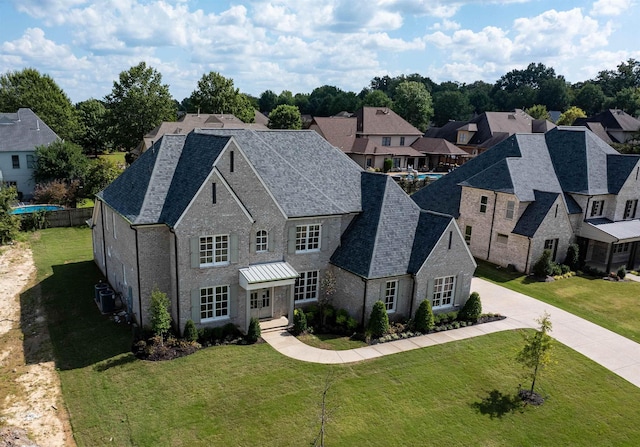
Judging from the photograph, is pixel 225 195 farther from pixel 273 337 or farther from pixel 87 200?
pixel 87 200

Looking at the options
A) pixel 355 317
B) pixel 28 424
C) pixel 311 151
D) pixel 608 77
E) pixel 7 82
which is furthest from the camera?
pixel 608 77

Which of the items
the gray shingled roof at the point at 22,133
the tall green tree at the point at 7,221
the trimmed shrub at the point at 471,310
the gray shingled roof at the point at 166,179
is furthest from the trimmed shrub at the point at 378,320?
the gray shingled roof at the point at 22,133

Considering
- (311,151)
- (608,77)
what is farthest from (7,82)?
(608,77)

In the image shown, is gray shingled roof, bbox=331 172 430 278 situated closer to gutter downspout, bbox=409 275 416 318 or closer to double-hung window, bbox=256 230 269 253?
gutter downspout, bbox=409 275 416 318

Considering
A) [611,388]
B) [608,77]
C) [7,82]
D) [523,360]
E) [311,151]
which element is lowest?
[611,388]

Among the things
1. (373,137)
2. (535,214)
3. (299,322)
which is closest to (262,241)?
(299,322)

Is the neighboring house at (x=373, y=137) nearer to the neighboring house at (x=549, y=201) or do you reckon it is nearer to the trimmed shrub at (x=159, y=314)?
the neighboring house at (x=549, y=201)
